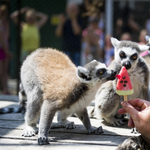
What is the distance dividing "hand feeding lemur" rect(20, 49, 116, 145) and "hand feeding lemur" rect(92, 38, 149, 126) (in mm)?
475

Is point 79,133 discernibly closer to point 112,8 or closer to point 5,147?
point 5,147

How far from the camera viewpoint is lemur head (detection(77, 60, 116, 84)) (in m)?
2.86

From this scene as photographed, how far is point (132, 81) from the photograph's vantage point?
11.2 feet

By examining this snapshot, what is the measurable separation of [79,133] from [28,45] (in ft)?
15.1

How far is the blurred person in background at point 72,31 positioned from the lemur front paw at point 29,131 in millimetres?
4306

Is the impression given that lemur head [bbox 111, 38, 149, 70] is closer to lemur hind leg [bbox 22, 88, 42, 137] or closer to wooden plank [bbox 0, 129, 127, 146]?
wooden plank [bbox 0, 129, 127, 146]

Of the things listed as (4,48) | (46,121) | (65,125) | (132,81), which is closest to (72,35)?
(4,48)

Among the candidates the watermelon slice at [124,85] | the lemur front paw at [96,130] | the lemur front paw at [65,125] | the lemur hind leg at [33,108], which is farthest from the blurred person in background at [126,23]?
the watermelon slice at [124,85]

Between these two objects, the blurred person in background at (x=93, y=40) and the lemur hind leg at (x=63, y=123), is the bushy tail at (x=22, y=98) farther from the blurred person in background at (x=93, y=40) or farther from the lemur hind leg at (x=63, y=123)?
the blurred person in background at (x=93, y=40)

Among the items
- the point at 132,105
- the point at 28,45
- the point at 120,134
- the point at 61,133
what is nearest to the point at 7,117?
the point at 61,133

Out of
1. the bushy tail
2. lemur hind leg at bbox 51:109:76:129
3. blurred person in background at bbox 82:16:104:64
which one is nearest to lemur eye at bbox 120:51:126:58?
lemur hind leg at bbox 51:109:76:129

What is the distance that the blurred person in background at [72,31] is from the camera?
682cm

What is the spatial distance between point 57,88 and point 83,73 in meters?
0.34

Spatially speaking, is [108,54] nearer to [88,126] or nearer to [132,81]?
[132,81]
